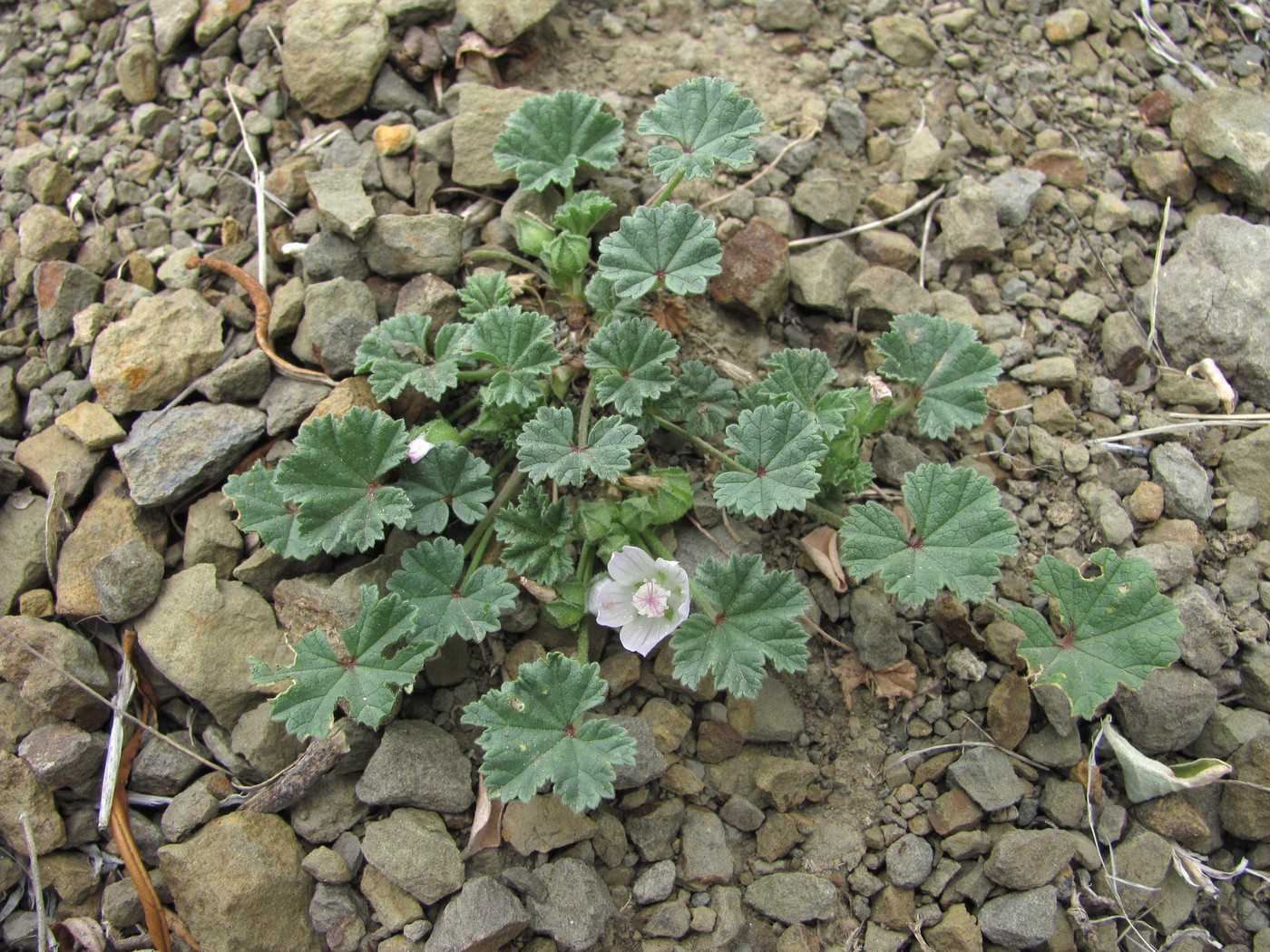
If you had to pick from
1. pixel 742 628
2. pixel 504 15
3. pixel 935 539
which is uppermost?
pixel 504 15

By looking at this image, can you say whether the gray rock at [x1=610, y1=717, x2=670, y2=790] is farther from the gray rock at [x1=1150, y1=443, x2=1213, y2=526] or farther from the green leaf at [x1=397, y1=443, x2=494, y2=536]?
the gray rock at [x1=1150, y1=443, x2=1213, y2=526]

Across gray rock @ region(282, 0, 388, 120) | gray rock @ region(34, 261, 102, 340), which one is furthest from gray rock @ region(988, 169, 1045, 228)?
gray rock @ region(34, 261, 102, 340)

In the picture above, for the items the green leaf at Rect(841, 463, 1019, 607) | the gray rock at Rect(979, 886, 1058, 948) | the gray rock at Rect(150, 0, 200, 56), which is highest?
the gray rock at Rect(150, 0, 200, 56)

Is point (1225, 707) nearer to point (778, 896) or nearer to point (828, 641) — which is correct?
point (828, 641)

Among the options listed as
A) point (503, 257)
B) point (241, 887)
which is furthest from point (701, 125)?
point (241, 887)

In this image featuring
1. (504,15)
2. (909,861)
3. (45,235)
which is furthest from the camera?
(504,15)

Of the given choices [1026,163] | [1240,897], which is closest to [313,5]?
[1026,163]

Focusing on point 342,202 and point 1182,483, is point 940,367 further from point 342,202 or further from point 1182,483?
point 342,202
